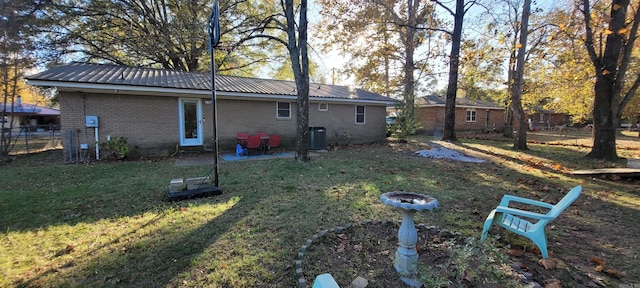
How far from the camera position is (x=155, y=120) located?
9.89 meters

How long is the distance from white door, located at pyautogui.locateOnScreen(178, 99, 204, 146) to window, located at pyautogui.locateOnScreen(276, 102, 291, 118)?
11.0ft

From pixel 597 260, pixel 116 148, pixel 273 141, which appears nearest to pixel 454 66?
pixel 273 141

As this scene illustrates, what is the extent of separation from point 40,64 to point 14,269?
16503 millimetres

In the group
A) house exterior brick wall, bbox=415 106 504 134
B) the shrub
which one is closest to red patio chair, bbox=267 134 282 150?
the shrub

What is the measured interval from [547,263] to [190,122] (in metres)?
11.2

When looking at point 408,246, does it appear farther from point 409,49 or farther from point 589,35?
point 409,49

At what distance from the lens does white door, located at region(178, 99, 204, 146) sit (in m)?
10.4

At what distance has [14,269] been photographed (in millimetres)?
2641

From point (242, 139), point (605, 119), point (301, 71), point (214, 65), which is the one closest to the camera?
point (214, 65)

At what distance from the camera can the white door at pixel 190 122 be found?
10445 mm

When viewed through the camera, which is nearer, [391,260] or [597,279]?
[597,279]

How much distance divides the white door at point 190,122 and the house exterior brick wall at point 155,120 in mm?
175

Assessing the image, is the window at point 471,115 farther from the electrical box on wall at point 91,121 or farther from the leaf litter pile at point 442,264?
the electrical box on wall at point 91,121

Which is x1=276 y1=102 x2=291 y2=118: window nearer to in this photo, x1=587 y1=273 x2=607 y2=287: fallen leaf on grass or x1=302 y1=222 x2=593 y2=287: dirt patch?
x1=302 y1=222 x2=593 y2=287: dirt patch
